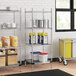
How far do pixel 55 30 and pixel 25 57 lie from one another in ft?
3.83

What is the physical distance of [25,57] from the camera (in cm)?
516

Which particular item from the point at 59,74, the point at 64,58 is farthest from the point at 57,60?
the point at 59,74

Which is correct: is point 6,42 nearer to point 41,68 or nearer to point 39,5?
point 41,68

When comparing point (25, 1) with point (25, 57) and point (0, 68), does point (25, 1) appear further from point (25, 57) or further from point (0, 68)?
point (0, 68)

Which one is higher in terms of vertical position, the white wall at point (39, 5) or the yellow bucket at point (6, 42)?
the white wall at point (39, 5)

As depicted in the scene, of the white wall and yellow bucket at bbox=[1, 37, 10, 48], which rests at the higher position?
the white wall

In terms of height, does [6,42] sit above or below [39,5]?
below

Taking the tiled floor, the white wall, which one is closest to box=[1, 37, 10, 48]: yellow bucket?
the tiled floor

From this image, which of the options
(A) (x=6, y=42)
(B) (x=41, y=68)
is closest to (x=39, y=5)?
(A) (x=6, y=42)

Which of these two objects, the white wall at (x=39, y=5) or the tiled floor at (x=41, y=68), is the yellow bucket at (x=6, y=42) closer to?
the tiled floor at (x=41, y=68)

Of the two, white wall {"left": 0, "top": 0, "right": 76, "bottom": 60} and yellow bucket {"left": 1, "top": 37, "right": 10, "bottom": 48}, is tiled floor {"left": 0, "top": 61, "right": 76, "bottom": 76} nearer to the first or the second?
white wall {"left": 0, "top": 0, "right": 76, "bottom": 60}

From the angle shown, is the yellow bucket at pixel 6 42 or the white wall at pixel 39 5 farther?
the white wall at pixel 39 5

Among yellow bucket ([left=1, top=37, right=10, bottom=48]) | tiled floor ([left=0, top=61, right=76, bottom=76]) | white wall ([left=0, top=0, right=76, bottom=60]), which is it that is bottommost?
tiled floor ([left=0, top=61, right=76, bottom=76])

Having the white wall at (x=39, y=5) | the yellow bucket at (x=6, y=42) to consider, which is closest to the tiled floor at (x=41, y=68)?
the white wall at (x=39, y=5)
